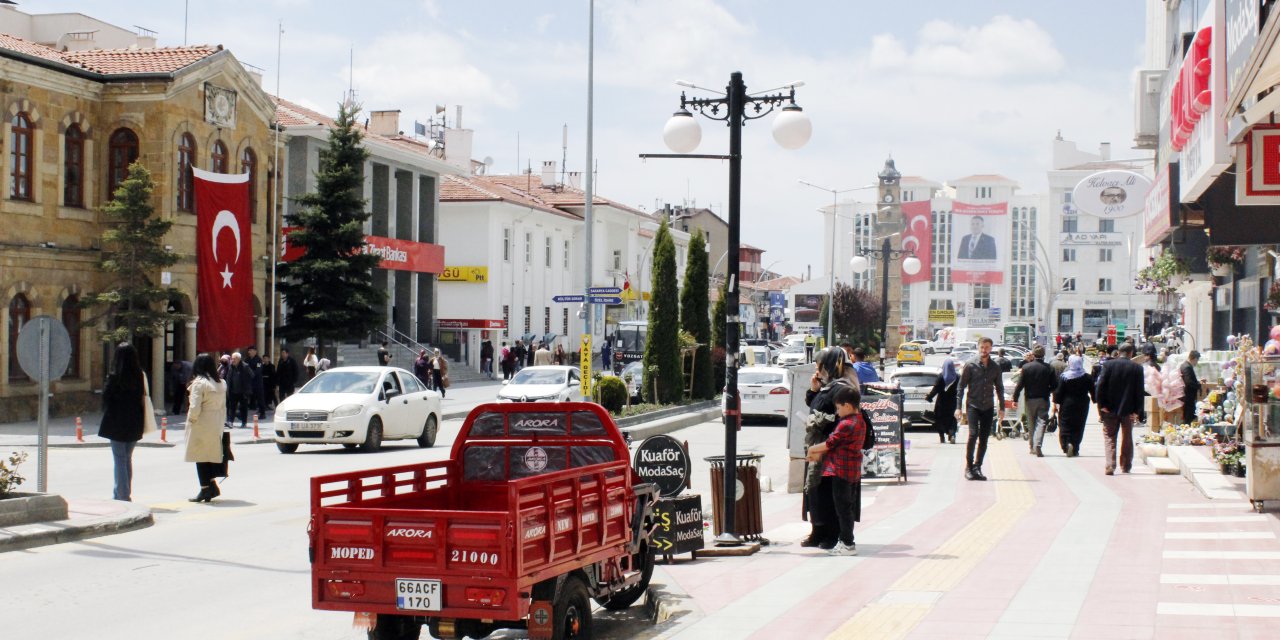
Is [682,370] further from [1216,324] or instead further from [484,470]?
[484,470]

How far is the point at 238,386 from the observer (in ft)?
102

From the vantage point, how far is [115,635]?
28.7ft

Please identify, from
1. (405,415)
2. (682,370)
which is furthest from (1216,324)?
(405,415)

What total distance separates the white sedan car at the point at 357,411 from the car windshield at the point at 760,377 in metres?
10.6

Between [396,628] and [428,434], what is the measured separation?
18163 mm

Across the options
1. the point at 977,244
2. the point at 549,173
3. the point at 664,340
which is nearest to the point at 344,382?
the point at 664,340

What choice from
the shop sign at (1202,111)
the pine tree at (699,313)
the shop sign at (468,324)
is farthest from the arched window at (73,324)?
the shop sign at (468,324)

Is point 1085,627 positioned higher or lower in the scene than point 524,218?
lower

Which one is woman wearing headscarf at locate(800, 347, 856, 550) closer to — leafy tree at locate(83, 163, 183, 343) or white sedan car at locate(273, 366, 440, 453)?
white sedan car at locate(273, 366, 440, 453)

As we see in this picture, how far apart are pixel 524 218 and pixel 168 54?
100.0 feet

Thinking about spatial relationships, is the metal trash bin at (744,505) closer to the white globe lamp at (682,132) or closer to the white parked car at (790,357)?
the white globe lamp at (682,132)

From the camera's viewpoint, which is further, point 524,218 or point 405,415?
point 524,218

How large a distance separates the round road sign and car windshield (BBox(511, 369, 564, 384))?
1991 centimetres

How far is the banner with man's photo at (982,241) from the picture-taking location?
468 ft
